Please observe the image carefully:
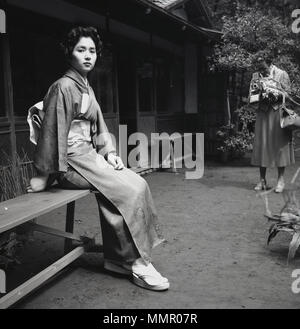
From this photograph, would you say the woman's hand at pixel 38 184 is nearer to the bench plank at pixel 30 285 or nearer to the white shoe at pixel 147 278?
the bench plank at pixel 30 285

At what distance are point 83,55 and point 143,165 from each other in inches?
217

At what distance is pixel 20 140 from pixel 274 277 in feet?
13.1

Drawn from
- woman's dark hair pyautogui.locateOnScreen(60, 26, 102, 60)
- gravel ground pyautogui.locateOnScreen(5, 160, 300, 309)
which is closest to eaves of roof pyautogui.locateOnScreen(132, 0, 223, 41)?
gravel ground pyautogui.locateOnScreen(5, 160, 300, 309)

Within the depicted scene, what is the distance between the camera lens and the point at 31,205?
2.53m

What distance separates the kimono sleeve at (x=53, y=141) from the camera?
2.79 m

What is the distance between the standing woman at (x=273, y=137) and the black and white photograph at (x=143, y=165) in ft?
0.05

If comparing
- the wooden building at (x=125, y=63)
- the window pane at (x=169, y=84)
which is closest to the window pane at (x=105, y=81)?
the wooden building at (x=125, y=63)

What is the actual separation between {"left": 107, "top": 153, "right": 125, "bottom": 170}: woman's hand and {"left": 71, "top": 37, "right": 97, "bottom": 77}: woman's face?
683mm

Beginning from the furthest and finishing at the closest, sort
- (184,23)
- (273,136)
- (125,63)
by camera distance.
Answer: (125,63) → (184,23) → (273,136)

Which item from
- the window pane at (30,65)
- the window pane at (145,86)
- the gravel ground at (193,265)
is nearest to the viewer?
the gravel ground at (193,265)

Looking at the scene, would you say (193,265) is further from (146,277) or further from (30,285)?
(30,285)

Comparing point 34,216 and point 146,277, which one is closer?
point 34,216

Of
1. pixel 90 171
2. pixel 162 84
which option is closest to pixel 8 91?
pixel 90 171

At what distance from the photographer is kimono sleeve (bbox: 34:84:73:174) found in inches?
110
